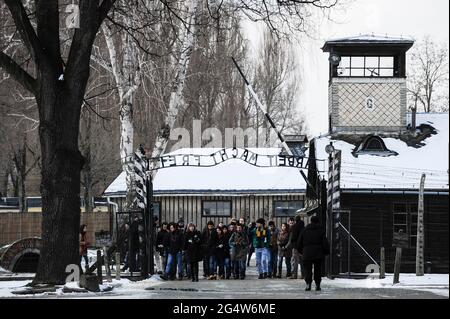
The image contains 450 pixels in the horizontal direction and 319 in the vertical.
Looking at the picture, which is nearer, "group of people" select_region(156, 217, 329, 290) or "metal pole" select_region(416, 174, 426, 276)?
"metal pole" select_region(416, 174, 426, 276)

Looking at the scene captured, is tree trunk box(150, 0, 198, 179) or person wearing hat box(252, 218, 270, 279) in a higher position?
tree trunk box(150, 0, 198, 179)

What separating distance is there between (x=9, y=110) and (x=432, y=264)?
24.0m

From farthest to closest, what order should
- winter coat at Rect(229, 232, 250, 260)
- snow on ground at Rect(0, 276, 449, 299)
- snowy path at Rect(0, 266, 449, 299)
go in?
winter coat at Rect(229, 232, 250, 260) → snow on ground at Rect(0, 276, 449, 299) → snowy path at Rect(0, 266, 449, 299)

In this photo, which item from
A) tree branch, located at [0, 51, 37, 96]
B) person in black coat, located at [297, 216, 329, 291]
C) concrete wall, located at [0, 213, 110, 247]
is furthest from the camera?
concrete wall, located at [0, 213, 110, 247]

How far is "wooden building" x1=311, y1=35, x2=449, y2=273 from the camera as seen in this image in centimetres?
3322

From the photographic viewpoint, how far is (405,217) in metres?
33.8

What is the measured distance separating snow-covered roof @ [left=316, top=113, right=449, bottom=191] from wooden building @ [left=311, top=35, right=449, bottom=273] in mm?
33

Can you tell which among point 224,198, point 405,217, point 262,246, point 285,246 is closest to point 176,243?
point 262,246

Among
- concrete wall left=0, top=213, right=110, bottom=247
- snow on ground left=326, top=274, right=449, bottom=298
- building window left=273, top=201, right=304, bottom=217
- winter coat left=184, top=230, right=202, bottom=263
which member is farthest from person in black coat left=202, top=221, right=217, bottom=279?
concrete wall left=0, top=213, right=110, bottom=247

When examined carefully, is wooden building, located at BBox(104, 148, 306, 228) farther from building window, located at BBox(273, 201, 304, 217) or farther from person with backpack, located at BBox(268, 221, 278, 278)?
person with backpack, located at BBox(268, 221, 278, 278)

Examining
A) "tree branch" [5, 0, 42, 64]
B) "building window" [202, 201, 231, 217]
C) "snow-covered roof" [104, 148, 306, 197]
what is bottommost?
"building window" [202, 201, 231, 217]

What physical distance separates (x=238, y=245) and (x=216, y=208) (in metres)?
13.9

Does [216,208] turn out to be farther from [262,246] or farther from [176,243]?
[176,243]
